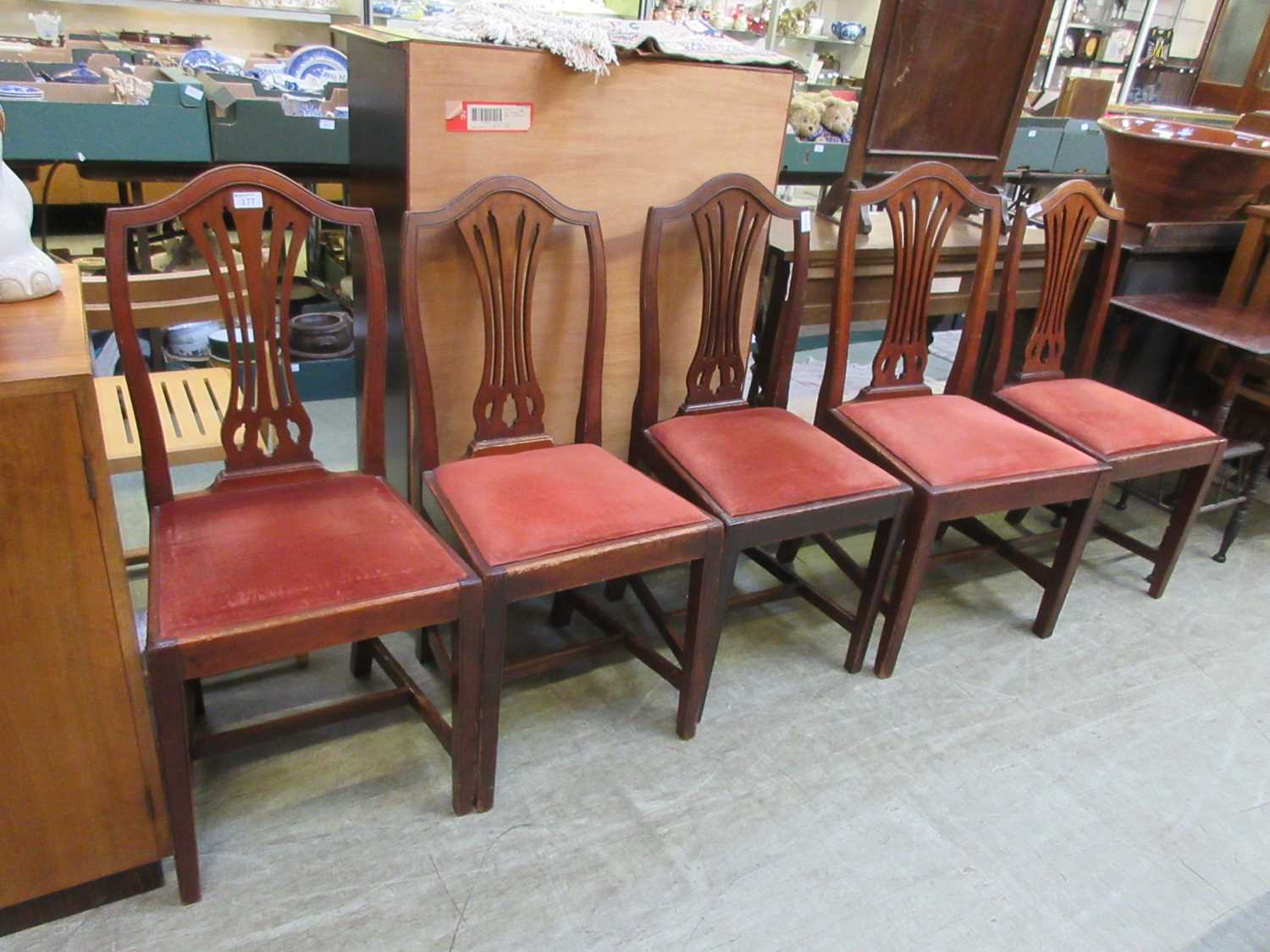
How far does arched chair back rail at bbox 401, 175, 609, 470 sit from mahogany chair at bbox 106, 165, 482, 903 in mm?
77

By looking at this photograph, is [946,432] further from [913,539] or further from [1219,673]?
[1219,673]

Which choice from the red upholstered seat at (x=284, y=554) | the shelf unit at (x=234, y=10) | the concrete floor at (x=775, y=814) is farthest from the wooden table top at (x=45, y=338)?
the shelf unit at (x=234, y=10)

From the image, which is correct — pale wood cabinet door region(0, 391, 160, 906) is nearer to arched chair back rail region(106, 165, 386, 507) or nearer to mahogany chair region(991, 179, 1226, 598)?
arched chair back rail region(106, 165, 386, 507)

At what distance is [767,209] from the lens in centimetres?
198

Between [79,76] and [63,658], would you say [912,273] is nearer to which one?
[63,658]

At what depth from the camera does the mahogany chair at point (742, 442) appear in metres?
1.77

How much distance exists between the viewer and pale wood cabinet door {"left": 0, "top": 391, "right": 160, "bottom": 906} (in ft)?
3.67

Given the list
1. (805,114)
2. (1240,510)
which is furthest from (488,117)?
(1240,510)

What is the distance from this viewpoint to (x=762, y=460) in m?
1.88

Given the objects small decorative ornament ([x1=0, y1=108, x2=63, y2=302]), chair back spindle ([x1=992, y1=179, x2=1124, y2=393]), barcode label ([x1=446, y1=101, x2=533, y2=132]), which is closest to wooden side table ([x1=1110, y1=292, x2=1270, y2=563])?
chair back spindle ([x1=992, y1=179, x2=1124, y2=393])

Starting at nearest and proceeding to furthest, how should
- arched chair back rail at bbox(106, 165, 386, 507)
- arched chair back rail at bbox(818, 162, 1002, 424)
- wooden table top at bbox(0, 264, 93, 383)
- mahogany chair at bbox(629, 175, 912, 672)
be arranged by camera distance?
wooden table top at bbox(0, 264, 93, 383) → arched chair back rail at bbox(106, 165, 386, 507) → mahogany chair at bbox(629, 175, 912, 672) → arched chair back rail at bbox(818, 162, 1002, 424)

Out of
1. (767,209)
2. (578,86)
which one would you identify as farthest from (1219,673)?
(578,86)

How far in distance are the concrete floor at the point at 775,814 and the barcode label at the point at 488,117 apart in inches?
44.9

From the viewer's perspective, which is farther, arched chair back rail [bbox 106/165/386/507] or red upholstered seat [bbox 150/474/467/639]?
arched chair back rail [bbox 106/165/386/507]
